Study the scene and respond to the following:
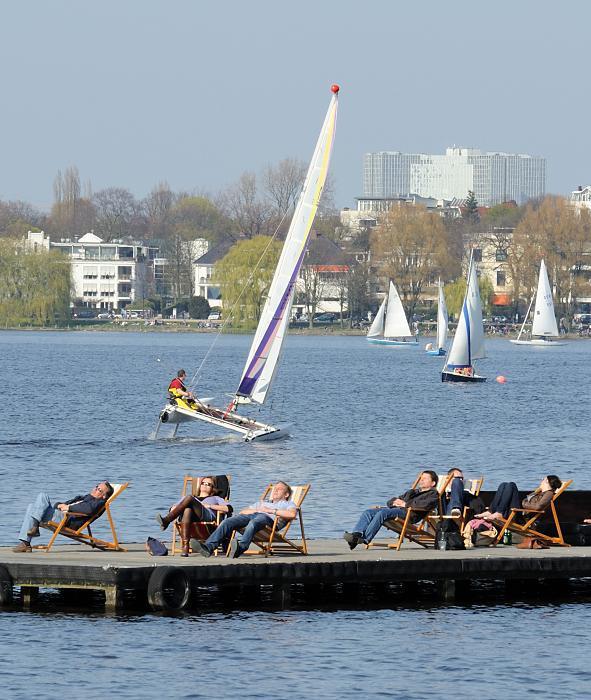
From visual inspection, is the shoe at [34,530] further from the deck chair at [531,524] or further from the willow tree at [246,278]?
the willow tree at [246,278]

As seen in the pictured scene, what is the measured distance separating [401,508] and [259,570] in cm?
240

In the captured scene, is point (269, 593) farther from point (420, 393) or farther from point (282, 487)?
point (420, 393)

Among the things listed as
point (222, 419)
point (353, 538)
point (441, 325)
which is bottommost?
point (441, 325)

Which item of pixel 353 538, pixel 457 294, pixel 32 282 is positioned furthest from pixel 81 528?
pixel 457 294

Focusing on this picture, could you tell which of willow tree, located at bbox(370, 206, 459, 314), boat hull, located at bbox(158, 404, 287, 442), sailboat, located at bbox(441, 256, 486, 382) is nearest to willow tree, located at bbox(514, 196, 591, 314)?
willow tree, located at bbox(370, 206, 459, 314)

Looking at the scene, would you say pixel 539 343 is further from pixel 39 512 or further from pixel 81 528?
pixel 39 512

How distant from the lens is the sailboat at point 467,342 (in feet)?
299

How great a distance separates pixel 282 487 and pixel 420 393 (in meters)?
A: 60.8

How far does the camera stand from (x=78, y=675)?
19391 mm

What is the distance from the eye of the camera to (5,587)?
21938 mm

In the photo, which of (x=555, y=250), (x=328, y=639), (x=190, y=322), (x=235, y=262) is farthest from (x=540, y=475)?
(x=190, y=322)

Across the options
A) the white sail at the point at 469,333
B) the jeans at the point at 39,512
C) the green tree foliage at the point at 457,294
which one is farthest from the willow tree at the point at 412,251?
the jeans at the point at 39,512

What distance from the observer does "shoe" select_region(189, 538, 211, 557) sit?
2205 centimetres

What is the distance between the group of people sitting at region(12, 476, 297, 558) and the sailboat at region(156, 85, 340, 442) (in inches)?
894
